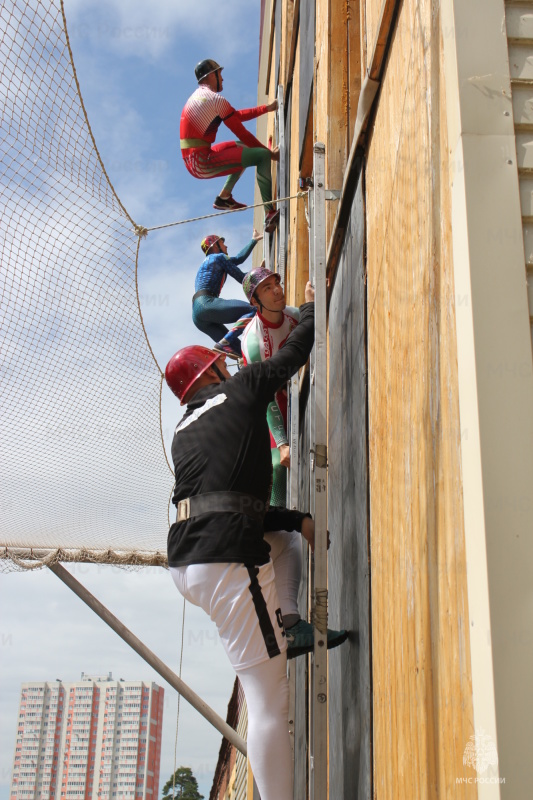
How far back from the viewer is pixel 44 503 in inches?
355

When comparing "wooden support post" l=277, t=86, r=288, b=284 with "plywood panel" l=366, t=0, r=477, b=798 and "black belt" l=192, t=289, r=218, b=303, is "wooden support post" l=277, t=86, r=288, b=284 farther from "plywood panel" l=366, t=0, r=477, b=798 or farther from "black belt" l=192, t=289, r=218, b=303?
"plywood panel" l=366, t=0, r=477, b=798

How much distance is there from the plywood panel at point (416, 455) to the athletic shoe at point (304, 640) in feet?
1.58

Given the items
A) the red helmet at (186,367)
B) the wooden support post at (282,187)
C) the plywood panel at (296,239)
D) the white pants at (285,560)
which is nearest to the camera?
the red helmet at (186,367)

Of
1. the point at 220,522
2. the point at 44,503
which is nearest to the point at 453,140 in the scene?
the point at 220,522

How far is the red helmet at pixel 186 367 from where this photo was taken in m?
4.17

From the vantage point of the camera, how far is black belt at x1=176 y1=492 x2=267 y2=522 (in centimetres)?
361

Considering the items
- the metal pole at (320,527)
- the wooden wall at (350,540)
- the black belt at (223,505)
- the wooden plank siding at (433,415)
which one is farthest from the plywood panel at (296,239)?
the black belt at (223,505)

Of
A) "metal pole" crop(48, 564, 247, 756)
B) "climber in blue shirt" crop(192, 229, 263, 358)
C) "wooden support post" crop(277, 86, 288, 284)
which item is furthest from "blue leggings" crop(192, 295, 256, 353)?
"metal pole" crop(48, 564, 247, 756)

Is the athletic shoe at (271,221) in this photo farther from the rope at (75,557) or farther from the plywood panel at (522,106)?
the plywood panel at (522,106)

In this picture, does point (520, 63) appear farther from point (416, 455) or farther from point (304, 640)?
point (304, 640)

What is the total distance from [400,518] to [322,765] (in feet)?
4.26

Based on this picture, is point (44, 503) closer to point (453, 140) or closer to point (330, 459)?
point (330, 459)

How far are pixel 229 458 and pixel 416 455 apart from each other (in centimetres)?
128

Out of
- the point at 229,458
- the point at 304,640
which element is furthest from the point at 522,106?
the point at 304,640
